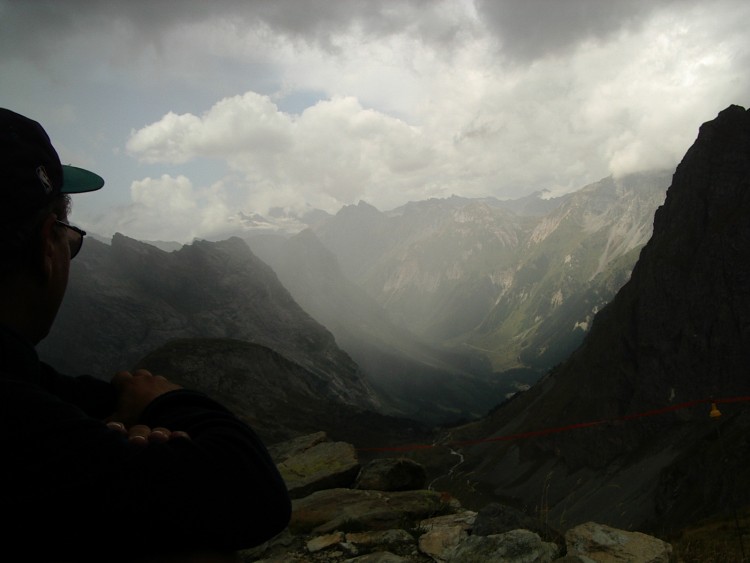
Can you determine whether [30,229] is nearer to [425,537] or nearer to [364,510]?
[425,537]

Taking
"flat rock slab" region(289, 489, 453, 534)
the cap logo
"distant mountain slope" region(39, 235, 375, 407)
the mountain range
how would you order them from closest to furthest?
the cap logo, "flat rock slab" region(289, 489, 453, 534), the mountain range, "distant mountain slope" region(39, 235, 375, 407)

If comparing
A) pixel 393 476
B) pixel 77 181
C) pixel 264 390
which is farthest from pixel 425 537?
pixel 264 390

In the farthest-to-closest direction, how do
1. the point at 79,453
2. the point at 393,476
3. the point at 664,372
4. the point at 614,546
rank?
the point at 664,372 < the point at 393,476 < the point at 614,546 < the point at 79,453

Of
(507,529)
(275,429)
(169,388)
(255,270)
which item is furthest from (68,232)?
(255,270)

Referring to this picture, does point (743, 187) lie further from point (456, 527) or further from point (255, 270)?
point (255, 270)

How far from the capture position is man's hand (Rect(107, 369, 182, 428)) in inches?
125

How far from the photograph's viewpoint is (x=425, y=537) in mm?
8555

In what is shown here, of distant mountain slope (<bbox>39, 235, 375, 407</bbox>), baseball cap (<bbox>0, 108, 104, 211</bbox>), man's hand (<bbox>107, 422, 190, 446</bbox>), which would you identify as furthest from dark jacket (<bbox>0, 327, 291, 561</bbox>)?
distant mountain slope (<bbox>39, 235, 375, 407</bbox>)

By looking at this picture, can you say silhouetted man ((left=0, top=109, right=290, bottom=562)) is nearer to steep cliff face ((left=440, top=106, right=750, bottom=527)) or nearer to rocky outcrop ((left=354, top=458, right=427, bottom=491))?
rocky outcrop ((left=354, top=458, right=427, bottom=491))

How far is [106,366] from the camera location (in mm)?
113188

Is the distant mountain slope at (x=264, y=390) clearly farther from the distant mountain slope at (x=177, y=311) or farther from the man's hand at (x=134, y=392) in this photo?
the man's hand at (x=134, y=392)

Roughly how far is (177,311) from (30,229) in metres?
142

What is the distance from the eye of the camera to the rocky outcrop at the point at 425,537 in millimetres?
7434

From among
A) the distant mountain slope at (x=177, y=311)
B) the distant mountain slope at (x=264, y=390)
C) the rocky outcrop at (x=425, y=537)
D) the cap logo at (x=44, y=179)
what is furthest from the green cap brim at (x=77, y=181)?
the distant mountain slope at (x=177, y=311)
